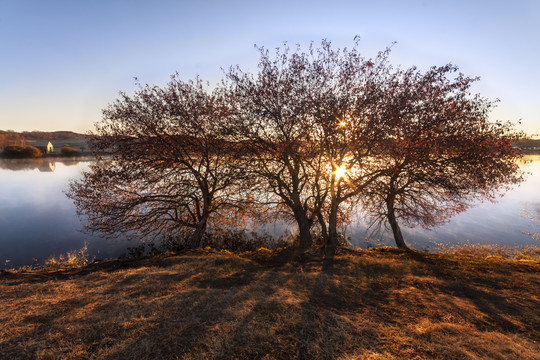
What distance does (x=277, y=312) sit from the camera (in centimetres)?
583

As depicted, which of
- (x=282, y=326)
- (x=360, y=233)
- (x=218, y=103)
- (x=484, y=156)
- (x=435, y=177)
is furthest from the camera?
(x=360, y=233)

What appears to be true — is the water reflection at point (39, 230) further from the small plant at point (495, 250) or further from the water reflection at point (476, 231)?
the small plant at point (495, 250)

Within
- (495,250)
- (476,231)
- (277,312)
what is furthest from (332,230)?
(476,231)

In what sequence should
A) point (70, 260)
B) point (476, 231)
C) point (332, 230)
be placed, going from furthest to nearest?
point (476, 231) < point (70, 260) < point (332, 230)

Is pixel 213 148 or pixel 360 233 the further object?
pixel 360 233

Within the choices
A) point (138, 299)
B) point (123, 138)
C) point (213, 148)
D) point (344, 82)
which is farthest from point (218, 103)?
point (138, 299)

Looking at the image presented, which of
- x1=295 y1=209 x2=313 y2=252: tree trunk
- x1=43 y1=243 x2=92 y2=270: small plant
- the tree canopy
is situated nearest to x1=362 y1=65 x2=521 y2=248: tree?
the tree canopy

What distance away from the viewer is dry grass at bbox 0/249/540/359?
4441 mm

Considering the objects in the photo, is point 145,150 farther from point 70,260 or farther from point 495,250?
point 495,250

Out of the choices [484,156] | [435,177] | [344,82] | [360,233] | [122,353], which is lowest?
[360,233]

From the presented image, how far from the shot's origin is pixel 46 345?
14.8 feet

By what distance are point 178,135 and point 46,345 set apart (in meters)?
10.8

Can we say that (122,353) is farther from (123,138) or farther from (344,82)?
(344,82)

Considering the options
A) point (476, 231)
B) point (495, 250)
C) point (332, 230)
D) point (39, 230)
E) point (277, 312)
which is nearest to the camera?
point (277, 312)
